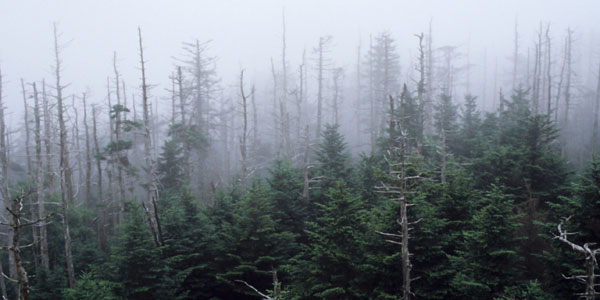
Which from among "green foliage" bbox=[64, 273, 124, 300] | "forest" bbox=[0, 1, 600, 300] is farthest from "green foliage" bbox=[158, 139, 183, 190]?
"green foliage" bbox=[64, 273, 124, 300]

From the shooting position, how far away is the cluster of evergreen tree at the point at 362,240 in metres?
9.44

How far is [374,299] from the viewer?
1016 centimetres

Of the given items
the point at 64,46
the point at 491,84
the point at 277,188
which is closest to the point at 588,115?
the point at 491,84

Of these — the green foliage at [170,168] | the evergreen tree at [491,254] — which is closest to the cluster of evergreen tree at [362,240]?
the evergreen tree at [491,254]

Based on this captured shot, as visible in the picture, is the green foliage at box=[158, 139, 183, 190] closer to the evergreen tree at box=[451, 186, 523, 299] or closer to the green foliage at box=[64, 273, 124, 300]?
the green foliage at box=[64, 273, 124, 300]

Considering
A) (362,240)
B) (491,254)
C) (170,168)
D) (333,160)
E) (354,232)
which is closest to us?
(491,254)

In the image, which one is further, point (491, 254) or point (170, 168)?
point (170, 168)

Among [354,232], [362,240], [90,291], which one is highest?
[354,232]

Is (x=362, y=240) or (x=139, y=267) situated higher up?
(x=362, y=240)

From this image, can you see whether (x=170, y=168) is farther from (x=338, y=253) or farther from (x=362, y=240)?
(x=362, y=240)

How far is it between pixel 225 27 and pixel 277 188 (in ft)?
273

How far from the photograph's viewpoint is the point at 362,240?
10852 mm

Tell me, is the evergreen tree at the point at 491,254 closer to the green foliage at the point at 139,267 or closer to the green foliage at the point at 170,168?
the green foliage at the point at 139,267

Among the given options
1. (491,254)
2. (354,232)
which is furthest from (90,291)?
(491,254)
